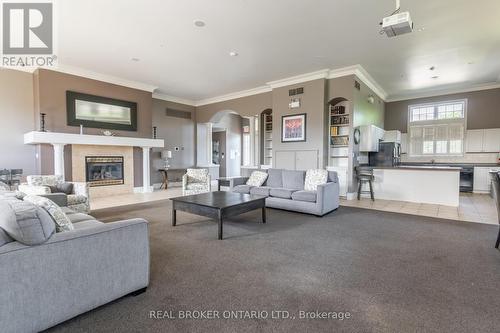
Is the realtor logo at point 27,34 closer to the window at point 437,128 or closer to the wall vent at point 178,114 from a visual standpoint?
the wall vent at point 178,114

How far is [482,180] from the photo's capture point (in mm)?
7172

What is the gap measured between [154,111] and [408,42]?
716 centimetres

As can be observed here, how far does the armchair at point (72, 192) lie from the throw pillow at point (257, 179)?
3.14 m

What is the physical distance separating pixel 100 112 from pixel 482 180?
35.9 ft

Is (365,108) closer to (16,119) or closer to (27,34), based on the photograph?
(27,34)

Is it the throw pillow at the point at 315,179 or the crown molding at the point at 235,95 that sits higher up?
the crown molding at the point at 235,95

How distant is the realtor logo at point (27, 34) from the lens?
139 inches

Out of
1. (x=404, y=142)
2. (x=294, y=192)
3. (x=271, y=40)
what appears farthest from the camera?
(x=404, y=142)

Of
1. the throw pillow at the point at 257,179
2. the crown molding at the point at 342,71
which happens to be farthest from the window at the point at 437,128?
the throw pillow at the point at 257,179

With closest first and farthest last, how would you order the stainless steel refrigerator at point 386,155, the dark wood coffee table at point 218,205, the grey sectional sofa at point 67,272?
the grey sectional sofa at point 67,272, the dark wood coffee table at point 218,205, the stainless steel refrigerator at point 386,155

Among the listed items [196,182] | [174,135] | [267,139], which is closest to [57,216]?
[196,182]

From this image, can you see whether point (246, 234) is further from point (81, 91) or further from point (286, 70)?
point (81, 91)

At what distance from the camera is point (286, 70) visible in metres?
6.14

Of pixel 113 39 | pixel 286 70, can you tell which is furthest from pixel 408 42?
pixel 113 39
